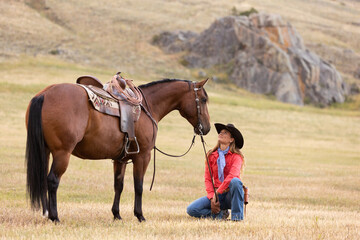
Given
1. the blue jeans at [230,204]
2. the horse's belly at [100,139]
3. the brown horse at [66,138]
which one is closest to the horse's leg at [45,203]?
the brown horse at [66,138]

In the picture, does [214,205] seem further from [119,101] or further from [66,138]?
[66,138]

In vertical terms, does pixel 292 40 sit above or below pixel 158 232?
below

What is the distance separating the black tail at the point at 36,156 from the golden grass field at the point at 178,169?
48 centimetres

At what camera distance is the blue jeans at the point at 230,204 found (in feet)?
27.6

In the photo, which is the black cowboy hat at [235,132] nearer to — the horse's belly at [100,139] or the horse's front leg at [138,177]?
the horse's front leg at [138,177]

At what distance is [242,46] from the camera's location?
73.6 metres

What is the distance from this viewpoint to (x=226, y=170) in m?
8.76

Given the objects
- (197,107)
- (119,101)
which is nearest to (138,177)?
(119,101)

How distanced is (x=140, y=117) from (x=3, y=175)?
26.8 feet

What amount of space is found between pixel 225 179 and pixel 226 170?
0.29 meters

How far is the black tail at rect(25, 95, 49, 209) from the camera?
24.0 ft

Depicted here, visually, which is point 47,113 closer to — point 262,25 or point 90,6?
point 262,25

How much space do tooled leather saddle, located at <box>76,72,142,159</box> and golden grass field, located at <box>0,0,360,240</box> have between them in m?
1.43

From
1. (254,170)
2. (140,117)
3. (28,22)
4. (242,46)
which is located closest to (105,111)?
(140,117)
